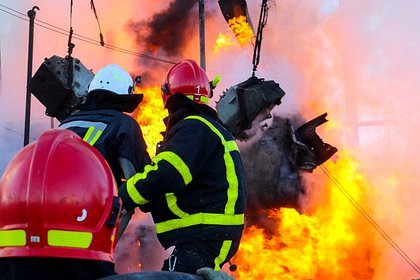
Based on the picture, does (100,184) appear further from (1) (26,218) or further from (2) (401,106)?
(2) (401,106)

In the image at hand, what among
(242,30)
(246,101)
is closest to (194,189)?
(246,101)

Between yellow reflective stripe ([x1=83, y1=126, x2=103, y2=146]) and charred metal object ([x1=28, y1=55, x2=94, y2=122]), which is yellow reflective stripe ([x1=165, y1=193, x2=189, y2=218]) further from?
charred metal object ([x1=28, y1=55, x2=94, y2=122])

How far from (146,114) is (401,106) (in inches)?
233

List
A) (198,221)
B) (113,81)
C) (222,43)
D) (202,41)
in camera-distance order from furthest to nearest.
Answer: (222,43), (202,41), (113,81), (198,221)

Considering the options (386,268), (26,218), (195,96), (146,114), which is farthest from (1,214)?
(386,268)

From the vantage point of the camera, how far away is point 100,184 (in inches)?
66.8

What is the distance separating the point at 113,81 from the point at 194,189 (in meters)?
0.93

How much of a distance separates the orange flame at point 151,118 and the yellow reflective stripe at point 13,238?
8482 millimetres

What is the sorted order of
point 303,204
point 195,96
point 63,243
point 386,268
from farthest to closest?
point 386,268 < point 303,204 < point 195,96 < point 63,243

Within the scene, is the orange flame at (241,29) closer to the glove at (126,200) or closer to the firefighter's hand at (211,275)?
the glove at (126,200)

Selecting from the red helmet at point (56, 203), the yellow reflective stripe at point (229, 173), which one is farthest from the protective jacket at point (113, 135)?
the red helmet at point (56, 203)

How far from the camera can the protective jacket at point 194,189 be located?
109 inches

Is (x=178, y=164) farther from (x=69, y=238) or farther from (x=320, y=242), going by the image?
(x=320, y=242)

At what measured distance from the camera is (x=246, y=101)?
8164mm
